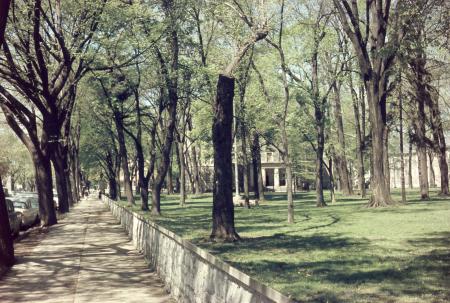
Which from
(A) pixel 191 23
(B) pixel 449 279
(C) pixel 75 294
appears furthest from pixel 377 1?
(C) pixel 75 294

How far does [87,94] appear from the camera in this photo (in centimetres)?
4081

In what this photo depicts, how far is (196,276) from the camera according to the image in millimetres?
7297

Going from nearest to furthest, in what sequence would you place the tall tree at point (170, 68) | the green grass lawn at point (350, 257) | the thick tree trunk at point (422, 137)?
1. the green grass lawn at point (350, 257)
2. the tall tree at point (170, 68)
3. the thick tree trunk at point (422, 137)

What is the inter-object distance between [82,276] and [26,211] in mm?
15880

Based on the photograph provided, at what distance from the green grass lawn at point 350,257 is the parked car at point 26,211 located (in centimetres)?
892

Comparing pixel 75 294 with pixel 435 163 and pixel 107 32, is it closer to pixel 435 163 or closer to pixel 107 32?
pixel 107 32

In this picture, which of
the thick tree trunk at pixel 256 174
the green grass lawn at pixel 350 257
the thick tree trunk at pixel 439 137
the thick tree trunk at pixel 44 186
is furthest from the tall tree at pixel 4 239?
the thick tree trunk at pixel 256 174

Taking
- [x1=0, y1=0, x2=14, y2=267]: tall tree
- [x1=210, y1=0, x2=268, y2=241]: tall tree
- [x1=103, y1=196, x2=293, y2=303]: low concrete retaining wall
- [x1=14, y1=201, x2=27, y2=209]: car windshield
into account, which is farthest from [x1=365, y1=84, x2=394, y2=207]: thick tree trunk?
[x1=0, y1=0, x2=14, y2=267]: tall tree

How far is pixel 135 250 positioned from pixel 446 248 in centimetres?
864

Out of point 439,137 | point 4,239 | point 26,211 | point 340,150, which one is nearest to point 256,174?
point 340,150

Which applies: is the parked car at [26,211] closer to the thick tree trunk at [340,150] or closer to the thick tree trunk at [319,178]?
the thick tree trunk at [319,178]

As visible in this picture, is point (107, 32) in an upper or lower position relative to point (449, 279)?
upper

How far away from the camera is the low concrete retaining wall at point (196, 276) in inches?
196

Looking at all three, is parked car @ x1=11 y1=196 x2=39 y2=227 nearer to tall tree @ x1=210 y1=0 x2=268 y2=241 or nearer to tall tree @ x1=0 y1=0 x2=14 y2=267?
tall tree @ x1=0 y1=0 x2=14 y2=267
